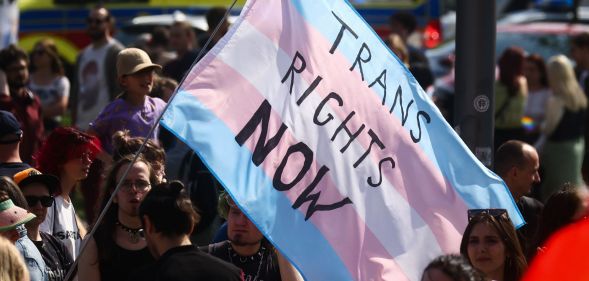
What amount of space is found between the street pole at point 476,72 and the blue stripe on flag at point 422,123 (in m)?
0.82

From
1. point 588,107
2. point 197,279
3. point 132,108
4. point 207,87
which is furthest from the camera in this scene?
point 588,107

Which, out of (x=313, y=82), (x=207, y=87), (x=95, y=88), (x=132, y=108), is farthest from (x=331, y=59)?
(x=95, y=88)

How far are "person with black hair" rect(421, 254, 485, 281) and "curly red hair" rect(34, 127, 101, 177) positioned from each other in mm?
3293

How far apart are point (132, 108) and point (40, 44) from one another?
4911mm

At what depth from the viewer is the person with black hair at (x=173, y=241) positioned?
18.1 ft

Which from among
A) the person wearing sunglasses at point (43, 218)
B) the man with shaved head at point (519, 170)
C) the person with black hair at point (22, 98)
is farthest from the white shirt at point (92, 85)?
the person wearing sunglasses at point (43, 218)

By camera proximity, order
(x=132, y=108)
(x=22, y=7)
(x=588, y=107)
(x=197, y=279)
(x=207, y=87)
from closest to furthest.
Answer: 1. (x=197, y=279)
2. (x=207, y=87)
3. (x=132, y=108)
4. (x=588, y=107)
5. (x=22, y=7)

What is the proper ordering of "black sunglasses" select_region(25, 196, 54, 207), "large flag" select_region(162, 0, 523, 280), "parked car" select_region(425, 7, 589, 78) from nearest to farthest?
"large flag" select_region(162, 0, 523, 280), "black sunglasses" select_region(25, 196, 54, 207), "parked car" select_region(425, 7, 589, 78)

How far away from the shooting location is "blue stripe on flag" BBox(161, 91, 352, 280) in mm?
5891

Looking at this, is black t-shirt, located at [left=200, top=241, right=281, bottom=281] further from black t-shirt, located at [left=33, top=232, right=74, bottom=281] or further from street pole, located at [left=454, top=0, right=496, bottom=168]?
street pole, located at [left=454, top=0, right=496, bottom=168]

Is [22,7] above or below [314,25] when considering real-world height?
below

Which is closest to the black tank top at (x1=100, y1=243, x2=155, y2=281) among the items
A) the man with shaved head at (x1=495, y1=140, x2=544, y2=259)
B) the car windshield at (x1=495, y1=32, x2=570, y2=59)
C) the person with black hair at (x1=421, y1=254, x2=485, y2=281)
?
the person with black hair at (x1=421, y1=254, x2=485, y2=281)

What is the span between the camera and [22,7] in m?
18.3

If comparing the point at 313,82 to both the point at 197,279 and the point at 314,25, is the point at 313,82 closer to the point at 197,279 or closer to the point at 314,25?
the point at 314,25
